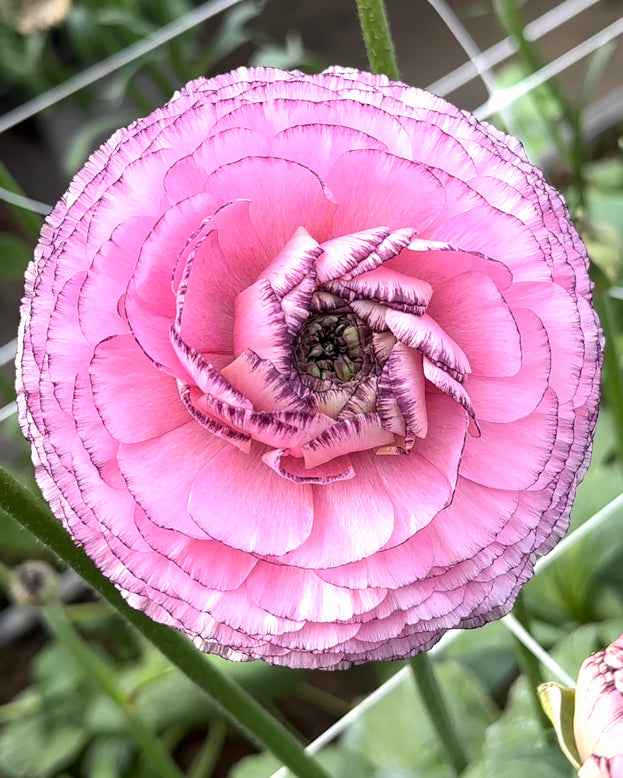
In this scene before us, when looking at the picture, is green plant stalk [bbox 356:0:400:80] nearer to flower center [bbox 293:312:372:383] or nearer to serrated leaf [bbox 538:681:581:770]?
flower center [bbox 293:312:372:383]

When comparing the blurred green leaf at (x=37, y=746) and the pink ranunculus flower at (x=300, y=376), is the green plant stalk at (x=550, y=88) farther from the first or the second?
the blurred green leaf at (x=37, y=746)

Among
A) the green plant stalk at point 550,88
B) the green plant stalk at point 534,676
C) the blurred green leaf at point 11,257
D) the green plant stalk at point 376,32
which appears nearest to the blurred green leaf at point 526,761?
the green plant stalk at point 534,676

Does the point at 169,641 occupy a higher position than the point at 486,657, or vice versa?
the point at 169,641

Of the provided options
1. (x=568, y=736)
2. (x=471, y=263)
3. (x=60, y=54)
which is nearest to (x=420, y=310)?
(x=471, y=263)

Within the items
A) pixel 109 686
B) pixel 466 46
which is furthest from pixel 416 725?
pixel 466 46

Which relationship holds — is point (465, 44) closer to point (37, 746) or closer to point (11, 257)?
point (11, 257)

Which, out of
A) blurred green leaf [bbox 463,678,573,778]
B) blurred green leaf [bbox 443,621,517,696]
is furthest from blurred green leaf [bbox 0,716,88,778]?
blurred green leaf [bbox 463,678,573,778]

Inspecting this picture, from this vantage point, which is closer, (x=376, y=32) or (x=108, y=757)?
(x=376, y=32)

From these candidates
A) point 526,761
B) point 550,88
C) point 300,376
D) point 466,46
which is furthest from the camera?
point 550,88
